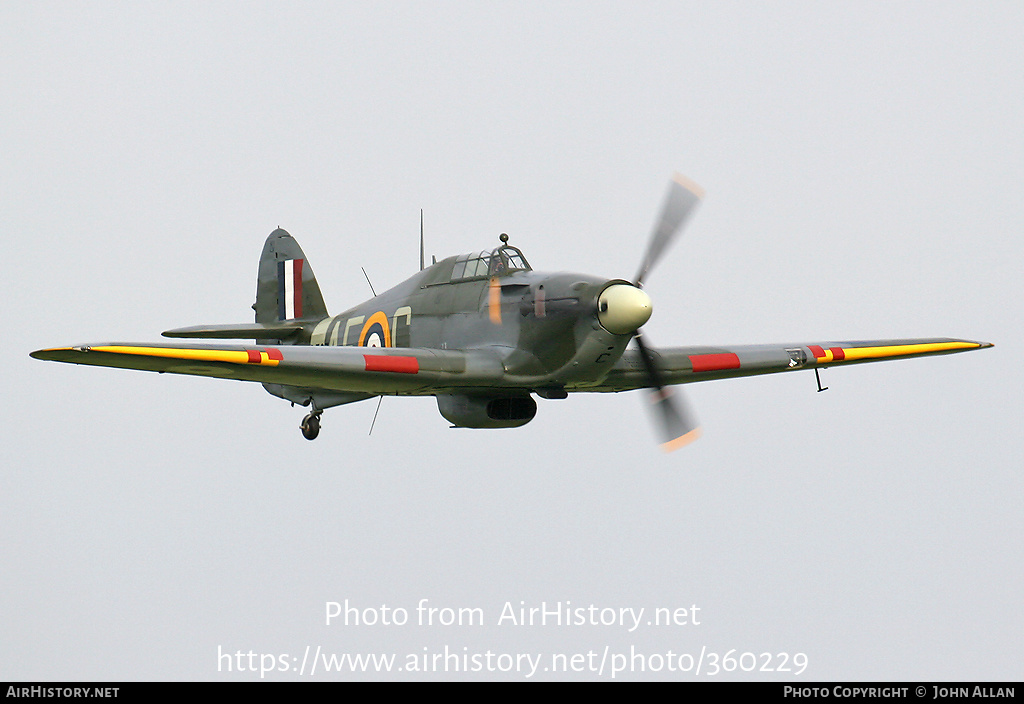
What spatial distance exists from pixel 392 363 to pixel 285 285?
25.2 feet

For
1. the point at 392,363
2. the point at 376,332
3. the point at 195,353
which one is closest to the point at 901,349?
the point at 376,332

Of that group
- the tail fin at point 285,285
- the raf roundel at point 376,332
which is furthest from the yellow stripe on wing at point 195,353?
the tail fin at point 285,285

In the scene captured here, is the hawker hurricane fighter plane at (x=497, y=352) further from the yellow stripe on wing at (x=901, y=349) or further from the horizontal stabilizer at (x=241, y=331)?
the horizontal stabilizer at (x=241, y=331)

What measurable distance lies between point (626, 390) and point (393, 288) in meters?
3.64

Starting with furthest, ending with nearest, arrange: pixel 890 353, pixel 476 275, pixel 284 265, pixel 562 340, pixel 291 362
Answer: pixel 284 265 → pixel 890 353 → pixel 476 275 → pixel 562 340 → pixel 291 362

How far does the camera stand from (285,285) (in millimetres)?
19750

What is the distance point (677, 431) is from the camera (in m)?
13.6

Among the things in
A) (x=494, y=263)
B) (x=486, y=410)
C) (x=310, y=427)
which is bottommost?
(x=310, y=427)

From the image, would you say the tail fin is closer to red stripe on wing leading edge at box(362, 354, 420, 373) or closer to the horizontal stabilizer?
the horizontal stabilizer

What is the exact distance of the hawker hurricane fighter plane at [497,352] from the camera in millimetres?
12078

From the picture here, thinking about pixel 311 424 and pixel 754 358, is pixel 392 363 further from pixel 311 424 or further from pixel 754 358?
pixel 754 358

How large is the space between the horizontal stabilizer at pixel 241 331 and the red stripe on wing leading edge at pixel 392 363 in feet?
19.3

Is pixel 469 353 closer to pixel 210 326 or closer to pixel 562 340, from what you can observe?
pixel 562 340

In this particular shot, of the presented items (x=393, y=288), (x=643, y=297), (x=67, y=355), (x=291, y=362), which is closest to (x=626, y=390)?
(x=643, y=297)
